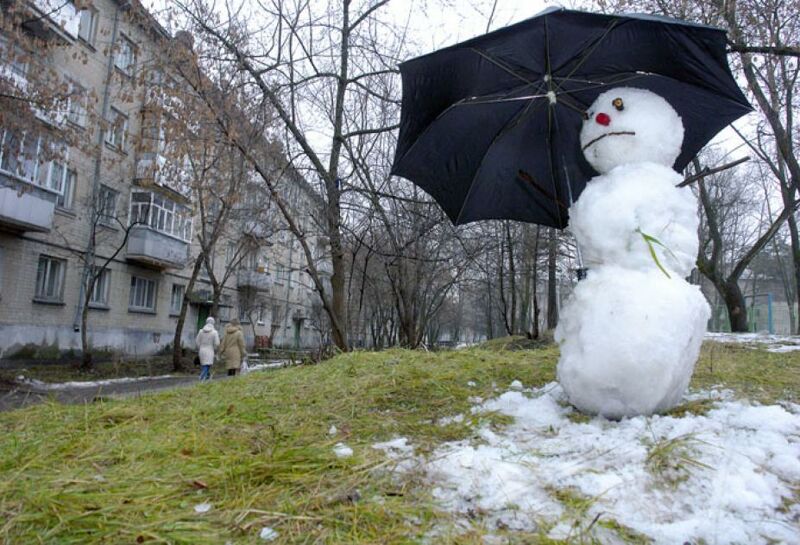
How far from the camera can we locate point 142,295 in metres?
20.9

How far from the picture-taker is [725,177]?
21.3 m

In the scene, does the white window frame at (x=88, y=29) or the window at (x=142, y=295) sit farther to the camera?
the window at (x=142, y=295)

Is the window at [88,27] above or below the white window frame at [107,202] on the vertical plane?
above

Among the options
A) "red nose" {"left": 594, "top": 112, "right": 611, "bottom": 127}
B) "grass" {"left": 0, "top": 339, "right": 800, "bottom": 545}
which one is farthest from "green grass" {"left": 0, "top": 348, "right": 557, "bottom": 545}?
"red nose" {"left": 594, "top": 112, "right": 611, "bottom": 127}

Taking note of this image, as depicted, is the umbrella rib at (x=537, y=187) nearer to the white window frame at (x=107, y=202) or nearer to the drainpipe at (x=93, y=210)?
the drainpipe at (x=93, y=210)

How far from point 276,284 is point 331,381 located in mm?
31890

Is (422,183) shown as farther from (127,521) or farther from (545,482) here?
(127,521)

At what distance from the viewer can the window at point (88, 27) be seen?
55.8 feet

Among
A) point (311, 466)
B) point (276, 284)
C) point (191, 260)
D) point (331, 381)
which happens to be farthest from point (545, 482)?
point (276, 284)

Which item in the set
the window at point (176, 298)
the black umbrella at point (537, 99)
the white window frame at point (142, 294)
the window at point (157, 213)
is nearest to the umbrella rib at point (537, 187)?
the black umbrella at point (537, 99)

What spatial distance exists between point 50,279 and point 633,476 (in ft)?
60.6

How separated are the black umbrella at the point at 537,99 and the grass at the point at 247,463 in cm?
137

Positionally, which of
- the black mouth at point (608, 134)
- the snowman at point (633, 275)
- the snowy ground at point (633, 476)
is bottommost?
the snowy ground at point (633, 476)

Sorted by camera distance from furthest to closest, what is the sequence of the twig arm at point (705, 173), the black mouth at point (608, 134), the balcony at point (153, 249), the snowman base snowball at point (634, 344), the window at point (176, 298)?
the window at point (176, 298), the balcony at point (153, 249), the black mouth at point (608, 134), the twig arm at point (705, 173), the snowman base snowball at point (634, 344)
